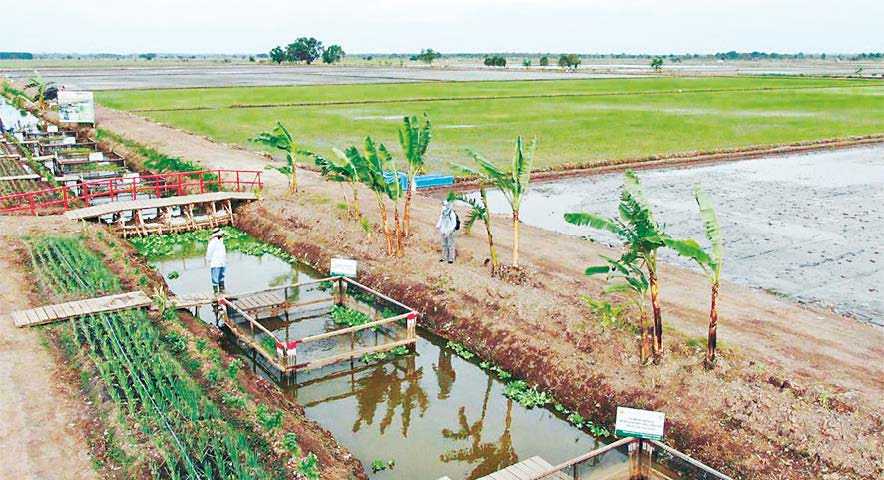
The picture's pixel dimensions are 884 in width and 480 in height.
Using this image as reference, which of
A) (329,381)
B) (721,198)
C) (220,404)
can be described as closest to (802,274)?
(721,198)

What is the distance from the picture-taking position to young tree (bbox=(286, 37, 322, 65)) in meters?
169

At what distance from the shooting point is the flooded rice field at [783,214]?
17.8m

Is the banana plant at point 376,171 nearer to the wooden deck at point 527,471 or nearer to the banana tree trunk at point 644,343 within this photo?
the banana tree trunk at point 644,343

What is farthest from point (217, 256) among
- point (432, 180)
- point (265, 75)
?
point (265, 75)

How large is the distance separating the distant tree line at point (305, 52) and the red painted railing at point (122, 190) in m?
147

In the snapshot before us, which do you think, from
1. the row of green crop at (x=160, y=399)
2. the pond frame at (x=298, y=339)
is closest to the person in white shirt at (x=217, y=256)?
the pond frame at (x=298, y=339)

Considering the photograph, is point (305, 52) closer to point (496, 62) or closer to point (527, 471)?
point (496, 62)

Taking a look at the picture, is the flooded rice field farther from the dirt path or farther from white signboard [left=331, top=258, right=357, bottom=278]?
the dirt path

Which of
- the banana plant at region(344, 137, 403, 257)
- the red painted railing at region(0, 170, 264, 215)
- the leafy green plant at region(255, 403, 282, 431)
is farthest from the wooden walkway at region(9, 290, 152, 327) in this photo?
the red painted railing at region(0, 170, 264, 215)

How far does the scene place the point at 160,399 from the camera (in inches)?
426

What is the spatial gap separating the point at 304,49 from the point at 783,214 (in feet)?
512

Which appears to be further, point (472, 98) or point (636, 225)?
point (472, 98)

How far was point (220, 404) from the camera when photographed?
11.1m

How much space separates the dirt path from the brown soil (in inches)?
284
